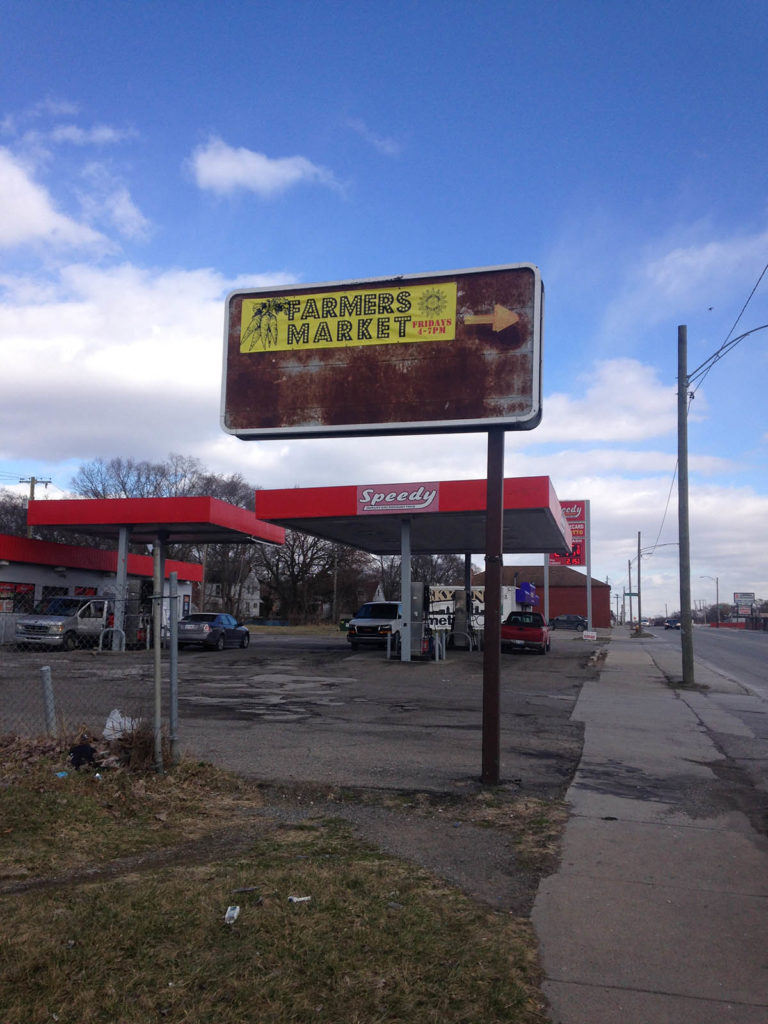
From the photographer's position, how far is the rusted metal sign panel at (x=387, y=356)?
25.5 ft

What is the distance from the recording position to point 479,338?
7.88 metres

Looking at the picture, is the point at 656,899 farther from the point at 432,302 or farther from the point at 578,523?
the point at 578,523

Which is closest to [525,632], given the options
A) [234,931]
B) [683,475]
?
[683,475]

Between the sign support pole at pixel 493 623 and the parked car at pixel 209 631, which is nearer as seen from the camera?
the sign support pole at pixel 493 623

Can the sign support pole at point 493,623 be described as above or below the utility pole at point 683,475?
below

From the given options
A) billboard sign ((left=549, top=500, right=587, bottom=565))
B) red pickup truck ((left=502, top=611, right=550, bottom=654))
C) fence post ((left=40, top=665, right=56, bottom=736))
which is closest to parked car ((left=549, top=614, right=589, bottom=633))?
billboard sign ((left=549, top=500, right=587, bottom=565))

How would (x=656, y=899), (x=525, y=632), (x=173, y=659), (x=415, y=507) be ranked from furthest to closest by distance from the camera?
(x=525, y=632) < (x=415, y=507) < (x=173, y=659) < (x=656, y=899)

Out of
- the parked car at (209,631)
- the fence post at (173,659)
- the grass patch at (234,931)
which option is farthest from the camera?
the parked car at (209,631)

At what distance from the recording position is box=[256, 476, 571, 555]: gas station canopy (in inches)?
895

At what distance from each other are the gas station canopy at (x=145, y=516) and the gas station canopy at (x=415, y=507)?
2584 millimetres

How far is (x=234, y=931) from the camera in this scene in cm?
412

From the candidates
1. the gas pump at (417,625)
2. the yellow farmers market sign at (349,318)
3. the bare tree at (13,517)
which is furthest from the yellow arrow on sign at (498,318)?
the bare tree at (13,517)

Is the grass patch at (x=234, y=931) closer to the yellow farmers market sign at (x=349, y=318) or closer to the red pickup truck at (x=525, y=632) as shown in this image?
the yellow farmers market sign at (x=349, y=318)

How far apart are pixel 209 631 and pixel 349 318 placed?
2200 centimetres
